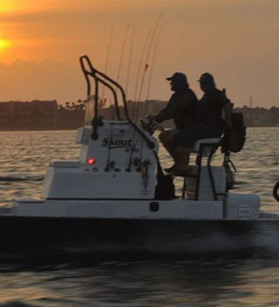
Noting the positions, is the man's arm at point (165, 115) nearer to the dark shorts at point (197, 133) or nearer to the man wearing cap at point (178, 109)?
the man wearing cap at point (178, 109)

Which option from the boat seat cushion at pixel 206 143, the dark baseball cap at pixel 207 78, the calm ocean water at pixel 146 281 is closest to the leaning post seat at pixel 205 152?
the boat seat cushion at pixel 206 143

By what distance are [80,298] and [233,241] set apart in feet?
7.42

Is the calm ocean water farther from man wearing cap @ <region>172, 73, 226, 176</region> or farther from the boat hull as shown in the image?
man wearing cap @ <region>172, 73, 226, 176</region>

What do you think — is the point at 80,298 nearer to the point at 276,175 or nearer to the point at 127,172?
the point at 127,172

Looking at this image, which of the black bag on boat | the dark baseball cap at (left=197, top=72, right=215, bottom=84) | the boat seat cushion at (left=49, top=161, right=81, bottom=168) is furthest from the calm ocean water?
the dark baseball cap at (left=197, top=72, right=215, bottom=84)

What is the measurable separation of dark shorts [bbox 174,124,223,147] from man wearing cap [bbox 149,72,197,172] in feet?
0.37

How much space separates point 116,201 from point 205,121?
4.21ft

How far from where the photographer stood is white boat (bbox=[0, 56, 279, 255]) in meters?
10.5

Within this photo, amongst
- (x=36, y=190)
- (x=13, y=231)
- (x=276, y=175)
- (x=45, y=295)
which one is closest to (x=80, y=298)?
(x=45, y=295)

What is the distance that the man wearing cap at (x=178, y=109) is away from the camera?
10.9 m

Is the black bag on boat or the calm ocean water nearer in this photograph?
the calm ocean water

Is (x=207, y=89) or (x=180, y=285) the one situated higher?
(x=207, y=89)

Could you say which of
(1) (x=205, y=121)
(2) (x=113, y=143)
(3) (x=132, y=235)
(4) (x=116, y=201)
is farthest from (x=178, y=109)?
(3) (x=132, y=235)

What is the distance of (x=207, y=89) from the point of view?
11.0 m
